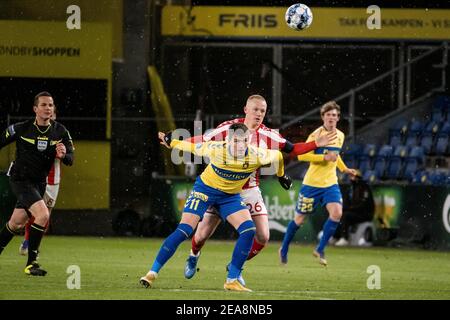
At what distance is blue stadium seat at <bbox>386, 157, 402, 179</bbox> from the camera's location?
22109mm

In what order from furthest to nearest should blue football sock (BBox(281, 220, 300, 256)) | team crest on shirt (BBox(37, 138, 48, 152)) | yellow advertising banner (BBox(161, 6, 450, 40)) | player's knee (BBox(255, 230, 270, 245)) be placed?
yellow advertising banner (BBox(161, 6, 450, 40))
blue football sock (BBox(281, 220, 300, 256))
team crest on shirt (BBox(37, 138, 48, 152))
player's knee (BBox(255, 230, 270, 245))

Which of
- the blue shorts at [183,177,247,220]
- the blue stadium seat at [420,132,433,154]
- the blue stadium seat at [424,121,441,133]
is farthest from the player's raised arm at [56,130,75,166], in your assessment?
the blue stadium seat at [424,121,441,133]

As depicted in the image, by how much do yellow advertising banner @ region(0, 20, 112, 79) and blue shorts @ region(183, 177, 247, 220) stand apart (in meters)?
11.9

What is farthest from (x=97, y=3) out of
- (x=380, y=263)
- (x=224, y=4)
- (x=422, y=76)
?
(x=380, y=263)

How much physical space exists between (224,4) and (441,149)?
7.40 metres

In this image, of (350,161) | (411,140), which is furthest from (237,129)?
(411,140)

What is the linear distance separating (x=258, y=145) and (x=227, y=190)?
577 millimetres

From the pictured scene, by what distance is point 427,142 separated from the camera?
22344mm

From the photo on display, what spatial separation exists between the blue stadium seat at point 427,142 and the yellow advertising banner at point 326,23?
10.3 ft

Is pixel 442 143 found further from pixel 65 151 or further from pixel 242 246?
pixel 242 246

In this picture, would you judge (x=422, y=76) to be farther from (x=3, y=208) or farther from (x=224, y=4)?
(x=3, y=208)

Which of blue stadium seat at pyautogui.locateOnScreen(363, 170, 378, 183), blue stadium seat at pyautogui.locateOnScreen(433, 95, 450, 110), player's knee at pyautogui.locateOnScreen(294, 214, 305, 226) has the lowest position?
player's knee at pyautogui.locateOnScreen(294, 214, 305, 226)

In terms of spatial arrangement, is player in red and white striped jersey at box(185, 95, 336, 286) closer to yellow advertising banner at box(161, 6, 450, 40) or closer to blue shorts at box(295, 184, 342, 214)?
blue shorts at box(295, 184, 342, 214)

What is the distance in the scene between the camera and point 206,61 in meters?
26.4
